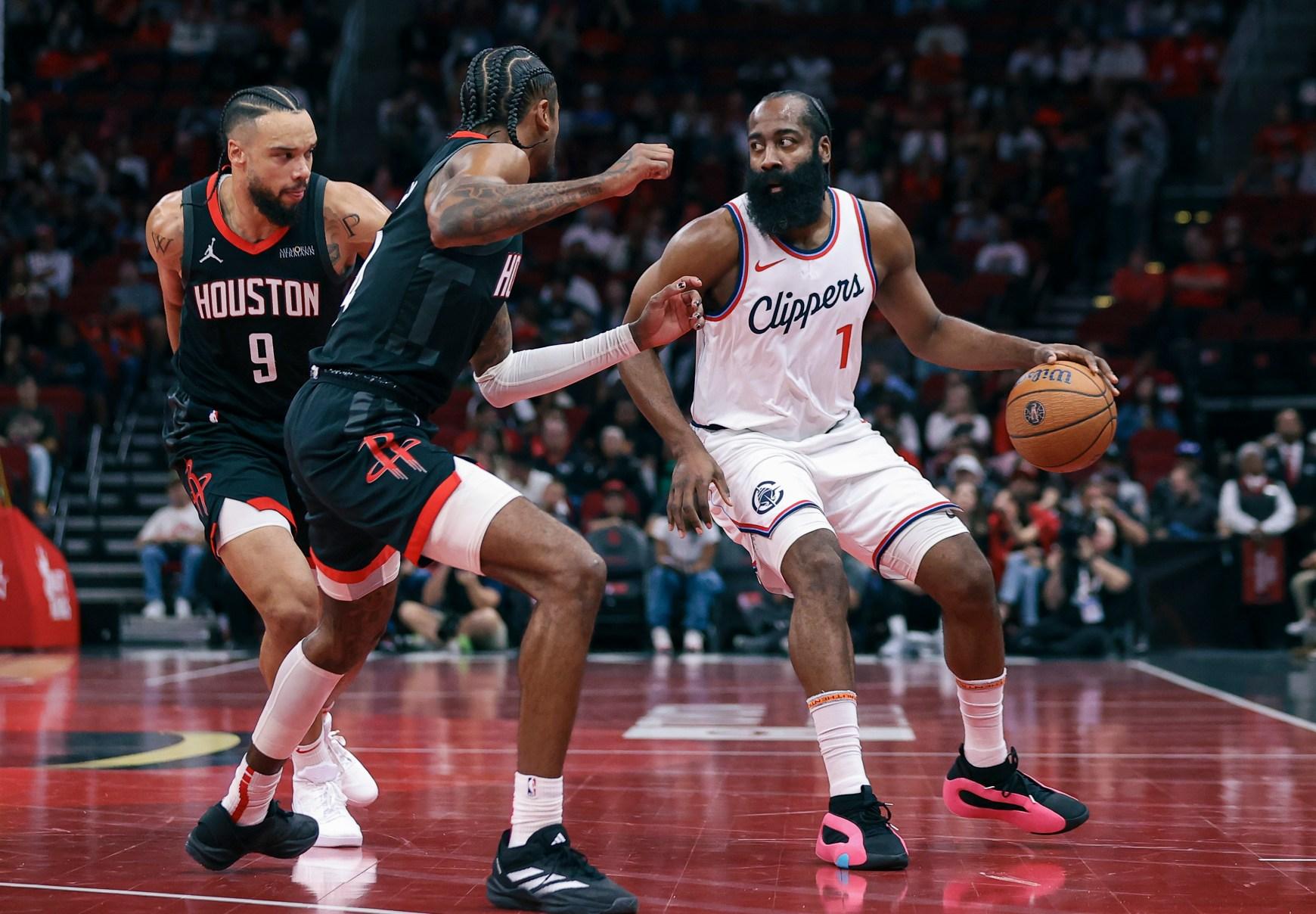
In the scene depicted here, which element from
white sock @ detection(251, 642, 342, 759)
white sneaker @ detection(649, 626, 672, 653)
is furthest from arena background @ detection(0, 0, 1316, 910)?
white sock @ detection(251, 642, 342, 759)

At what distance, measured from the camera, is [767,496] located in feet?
15.5

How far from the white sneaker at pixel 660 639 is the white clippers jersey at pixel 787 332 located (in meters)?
8.04

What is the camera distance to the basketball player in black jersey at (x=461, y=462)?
3768 millimetres

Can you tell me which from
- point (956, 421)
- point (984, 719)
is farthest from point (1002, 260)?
point (984, 719)

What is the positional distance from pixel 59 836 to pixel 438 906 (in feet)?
5.38

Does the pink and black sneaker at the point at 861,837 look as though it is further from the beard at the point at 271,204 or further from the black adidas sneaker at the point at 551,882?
the beard at the point at 271,204

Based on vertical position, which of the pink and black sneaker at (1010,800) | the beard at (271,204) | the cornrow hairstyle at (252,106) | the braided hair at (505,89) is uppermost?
the cornrow hairstyle at (252,106)

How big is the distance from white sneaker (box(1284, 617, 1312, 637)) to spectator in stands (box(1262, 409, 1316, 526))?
0.90 m

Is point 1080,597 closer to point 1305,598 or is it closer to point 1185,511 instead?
point 1185,511

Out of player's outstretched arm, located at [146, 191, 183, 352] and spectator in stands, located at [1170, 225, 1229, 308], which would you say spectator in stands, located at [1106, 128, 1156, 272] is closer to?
spectator in stands, located at [1170, 225, 1229, 308]

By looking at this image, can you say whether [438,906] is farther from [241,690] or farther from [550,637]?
[241,690]

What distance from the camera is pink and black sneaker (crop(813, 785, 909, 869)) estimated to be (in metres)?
4.27

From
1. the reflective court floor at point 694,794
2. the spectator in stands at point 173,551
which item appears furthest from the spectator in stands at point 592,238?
the reflective court floor at point 694,794

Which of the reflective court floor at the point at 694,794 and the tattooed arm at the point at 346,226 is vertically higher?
the tattooed arm at the point at 346,226
